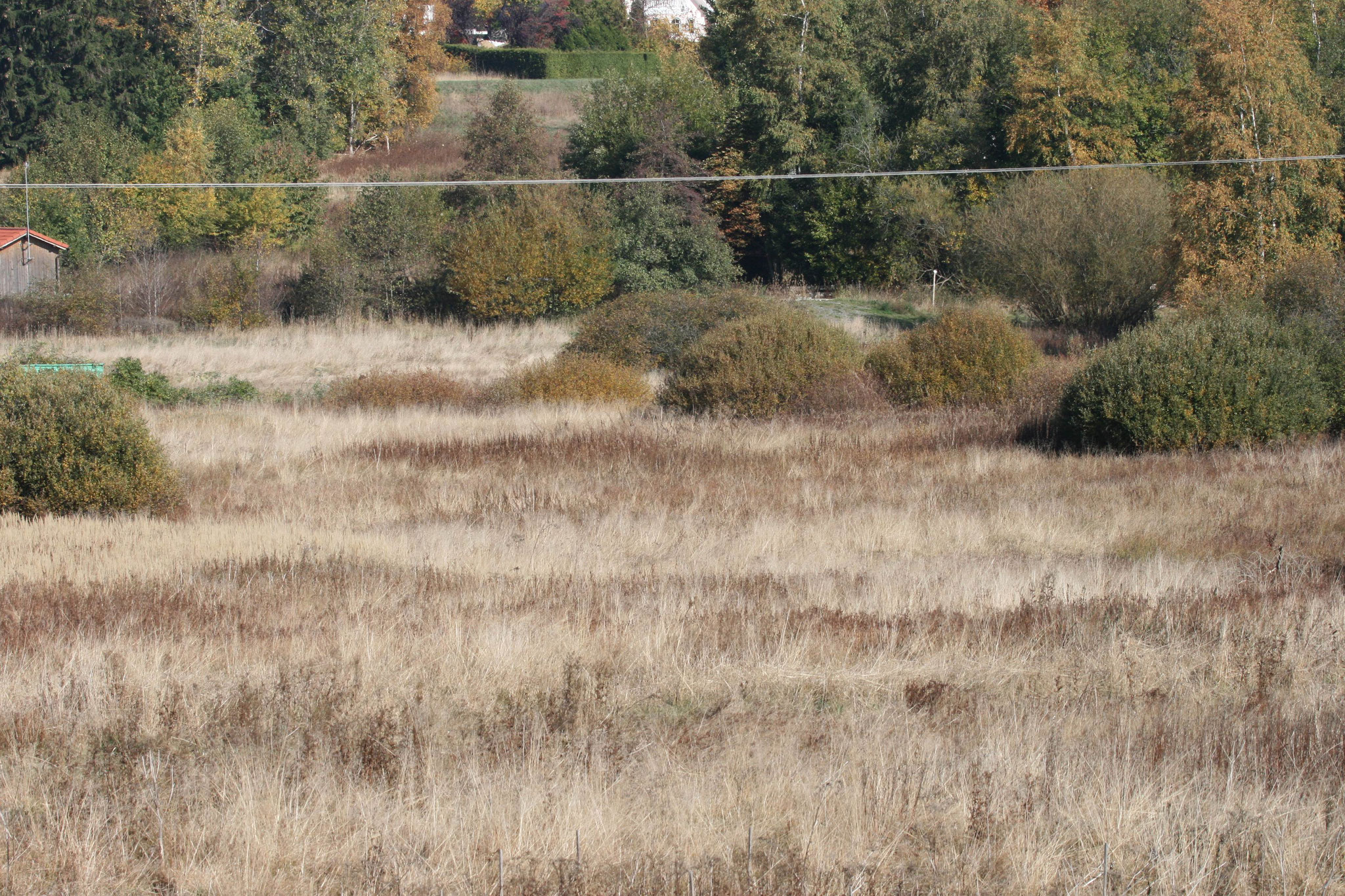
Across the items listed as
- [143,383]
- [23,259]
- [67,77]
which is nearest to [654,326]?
[143,383]

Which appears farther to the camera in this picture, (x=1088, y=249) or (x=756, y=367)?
(x=1088, y=249)

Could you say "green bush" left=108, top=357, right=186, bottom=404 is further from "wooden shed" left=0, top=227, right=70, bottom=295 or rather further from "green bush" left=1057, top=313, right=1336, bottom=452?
"green bush" left=1057, top=313, right=1336, bottom=452

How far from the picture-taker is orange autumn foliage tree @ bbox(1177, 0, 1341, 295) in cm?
2964

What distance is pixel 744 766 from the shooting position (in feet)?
20.2

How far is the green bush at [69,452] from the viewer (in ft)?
46.0

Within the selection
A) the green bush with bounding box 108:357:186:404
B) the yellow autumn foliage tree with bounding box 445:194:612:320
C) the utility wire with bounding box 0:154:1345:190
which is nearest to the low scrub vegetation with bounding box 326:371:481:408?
the green bush with bounding box 108:357:186:404

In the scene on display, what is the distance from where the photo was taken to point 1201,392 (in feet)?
59.2

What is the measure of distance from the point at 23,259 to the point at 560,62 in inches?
1595

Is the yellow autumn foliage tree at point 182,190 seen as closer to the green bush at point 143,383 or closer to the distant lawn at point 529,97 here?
the distant lawn at point 529,97

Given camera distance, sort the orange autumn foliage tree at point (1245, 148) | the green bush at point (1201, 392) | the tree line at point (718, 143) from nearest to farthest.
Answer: the green bush at point (1201, 392) → the orange autumn foliage tree at point (1245, 148) → the tree line at point (718, 143)

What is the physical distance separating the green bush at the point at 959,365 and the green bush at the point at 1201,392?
5.19m

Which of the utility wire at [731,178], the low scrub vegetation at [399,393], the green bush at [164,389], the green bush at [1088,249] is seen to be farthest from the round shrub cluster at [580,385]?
the green bush at [1088,249]

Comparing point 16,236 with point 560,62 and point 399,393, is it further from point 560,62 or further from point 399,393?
point 560,62

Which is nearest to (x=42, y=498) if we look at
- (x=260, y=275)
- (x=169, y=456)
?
(x=169, y=456)
